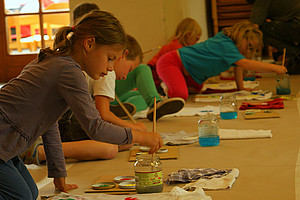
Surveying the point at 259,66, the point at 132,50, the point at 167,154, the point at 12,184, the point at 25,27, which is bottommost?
the point at 167,154

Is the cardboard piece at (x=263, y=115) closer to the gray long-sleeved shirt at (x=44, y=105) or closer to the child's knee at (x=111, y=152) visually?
the child's knee at (x=111, y=152)

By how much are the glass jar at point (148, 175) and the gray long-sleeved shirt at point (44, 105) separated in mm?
98

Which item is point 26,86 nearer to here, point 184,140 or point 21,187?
point 21,187

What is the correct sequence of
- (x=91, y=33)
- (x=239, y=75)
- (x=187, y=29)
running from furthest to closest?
1. (x=187, y=29)
2. (x=239, y=75)
3. (x=91, y=33)

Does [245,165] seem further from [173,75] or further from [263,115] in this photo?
[173,75]

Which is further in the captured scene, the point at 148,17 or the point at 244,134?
the point at 148,17

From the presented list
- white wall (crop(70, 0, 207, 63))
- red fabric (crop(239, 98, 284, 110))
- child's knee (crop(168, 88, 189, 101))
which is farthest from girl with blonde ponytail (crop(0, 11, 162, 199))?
white wall (crop(70, 0, 207, 63))

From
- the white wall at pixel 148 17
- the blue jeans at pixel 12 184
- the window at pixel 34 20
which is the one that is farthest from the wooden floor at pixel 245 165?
the window at pixel 34 20

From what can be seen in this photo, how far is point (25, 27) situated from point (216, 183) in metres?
5.26

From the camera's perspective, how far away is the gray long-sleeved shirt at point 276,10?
4898 millimetres

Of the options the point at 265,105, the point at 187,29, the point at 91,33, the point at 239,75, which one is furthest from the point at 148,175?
the point at 187,29

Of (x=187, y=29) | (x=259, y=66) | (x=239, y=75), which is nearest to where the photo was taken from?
(x=259, y=66)

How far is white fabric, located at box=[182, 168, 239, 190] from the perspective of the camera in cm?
143

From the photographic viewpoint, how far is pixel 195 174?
1.55 metres
